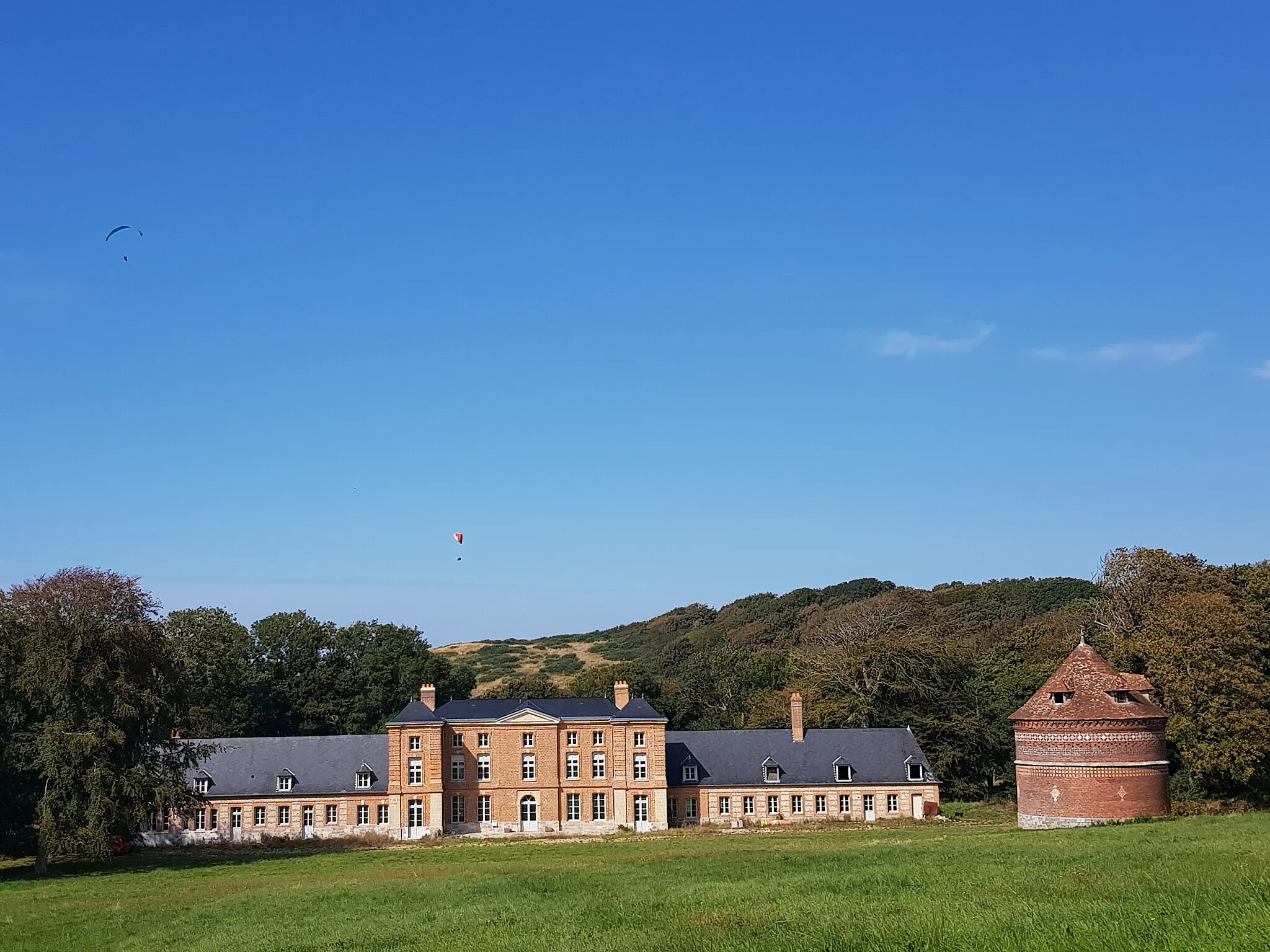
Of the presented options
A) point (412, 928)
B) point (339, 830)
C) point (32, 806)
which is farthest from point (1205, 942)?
point (339, 830)

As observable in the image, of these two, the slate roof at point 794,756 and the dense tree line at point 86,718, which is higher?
the dense tree line at point 86,718

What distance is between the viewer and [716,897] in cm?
2483

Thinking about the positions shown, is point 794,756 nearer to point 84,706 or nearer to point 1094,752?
point 1094,752

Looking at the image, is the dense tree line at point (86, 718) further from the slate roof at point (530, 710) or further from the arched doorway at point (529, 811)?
the arched doorway at point (529, 811)

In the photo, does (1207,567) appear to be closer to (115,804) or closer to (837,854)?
(837,854)

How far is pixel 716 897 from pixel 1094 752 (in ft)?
91.1

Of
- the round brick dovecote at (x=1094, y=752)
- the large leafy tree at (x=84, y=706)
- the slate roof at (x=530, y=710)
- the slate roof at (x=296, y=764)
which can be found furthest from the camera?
the slate roof at (x=530, y=710)

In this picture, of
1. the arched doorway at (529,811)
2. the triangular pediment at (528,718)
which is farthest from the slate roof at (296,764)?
the arched doorway at (529,811)

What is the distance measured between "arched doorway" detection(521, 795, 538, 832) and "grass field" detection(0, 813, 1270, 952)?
570 inches

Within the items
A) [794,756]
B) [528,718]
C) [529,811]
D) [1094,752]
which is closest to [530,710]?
[528,718]

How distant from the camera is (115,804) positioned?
140 ft

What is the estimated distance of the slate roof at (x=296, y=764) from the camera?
5962cm

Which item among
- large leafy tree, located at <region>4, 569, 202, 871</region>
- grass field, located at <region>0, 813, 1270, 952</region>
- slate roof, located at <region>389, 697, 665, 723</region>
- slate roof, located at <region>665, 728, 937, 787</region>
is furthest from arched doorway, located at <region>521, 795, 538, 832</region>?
large leafy tree, located at <region>4, 569, 202, 871</region>

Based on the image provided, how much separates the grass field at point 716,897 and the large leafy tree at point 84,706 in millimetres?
2384
